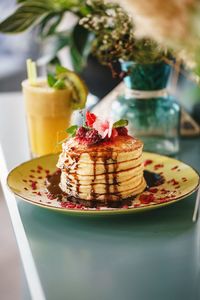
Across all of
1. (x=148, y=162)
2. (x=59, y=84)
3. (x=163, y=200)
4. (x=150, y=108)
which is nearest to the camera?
(x=163, y=200)

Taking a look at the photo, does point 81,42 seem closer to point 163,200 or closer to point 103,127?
point 103,127

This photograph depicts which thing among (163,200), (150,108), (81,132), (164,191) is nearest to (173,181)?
(164,191)

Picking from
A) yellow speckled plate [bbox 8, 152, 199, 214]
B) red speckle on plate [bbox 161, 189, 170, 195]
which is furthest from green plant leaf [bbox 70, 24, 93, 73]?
red speckle on plate [bbox 161, 189, 170, 195]

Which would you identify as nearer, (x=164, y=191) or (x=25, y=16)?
(x=164, y=191)

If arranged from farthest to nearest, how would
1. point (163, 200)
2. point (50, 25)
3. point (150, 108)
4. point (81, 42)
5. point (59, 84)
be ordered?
point (50, 25) < point (81, 42) < point (150, 108) < point (59, 84) < point (163, 200)

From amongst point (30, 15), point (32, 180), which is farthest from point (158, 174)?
point (30, 15)

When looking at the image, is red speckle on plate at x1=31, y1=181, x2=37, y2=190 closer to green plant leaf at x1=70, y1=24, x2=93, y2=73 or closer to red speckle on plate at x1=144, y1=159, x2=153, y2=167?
red speckle on plate at x1=144, y1=159, x2=153, y2=167

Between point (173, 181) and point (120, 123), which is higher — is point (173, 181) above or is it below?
below
